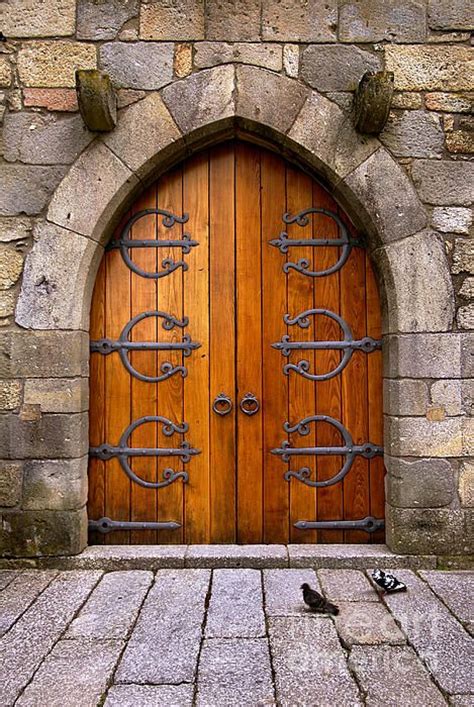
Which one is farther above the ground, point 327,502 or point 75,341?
point 75,341

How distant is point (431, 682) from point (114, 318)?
219 centimetres

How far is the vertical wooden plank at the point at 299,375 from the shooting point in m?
3.03

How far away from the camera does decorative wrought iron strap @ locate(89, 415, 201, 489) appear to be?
3.02 meters

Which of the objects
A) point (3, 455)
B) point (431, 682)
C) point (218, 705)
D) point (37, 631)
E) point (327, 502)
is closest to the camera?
point (218, 705)

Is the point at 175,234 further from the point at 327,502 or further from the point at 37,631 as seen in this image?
the point at 37,631

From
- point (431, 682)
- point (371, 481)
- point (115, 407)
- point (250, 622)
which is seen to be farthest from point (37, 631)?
point (371, 481)

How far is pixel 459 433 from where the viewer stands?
9.28 ft

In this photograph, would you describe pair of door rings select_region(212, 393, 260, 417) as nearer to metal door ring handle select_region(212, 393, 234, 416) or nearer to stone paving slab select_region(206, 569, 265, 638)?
metal door ring handle select_region(212, 393, 234, 416)

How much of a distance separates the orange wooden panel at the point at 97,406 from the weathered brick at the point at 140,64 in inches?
36.5

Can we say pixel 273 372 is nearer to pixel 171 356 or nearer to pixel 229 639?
pixel 171 356

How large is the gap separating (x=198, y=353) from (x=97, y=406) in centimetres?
61

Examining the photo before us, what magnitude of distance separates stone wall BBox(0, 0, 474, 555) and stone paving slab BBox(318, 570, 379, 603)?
0.31 metres

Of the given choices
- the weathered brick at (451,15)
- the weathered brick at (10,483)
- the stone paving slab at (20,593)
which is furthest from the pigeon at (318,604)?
the weathered brick at (451,15)

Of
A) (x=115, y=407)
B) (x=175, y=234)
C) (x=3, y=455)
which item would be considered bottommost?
(x=3, y=455)
